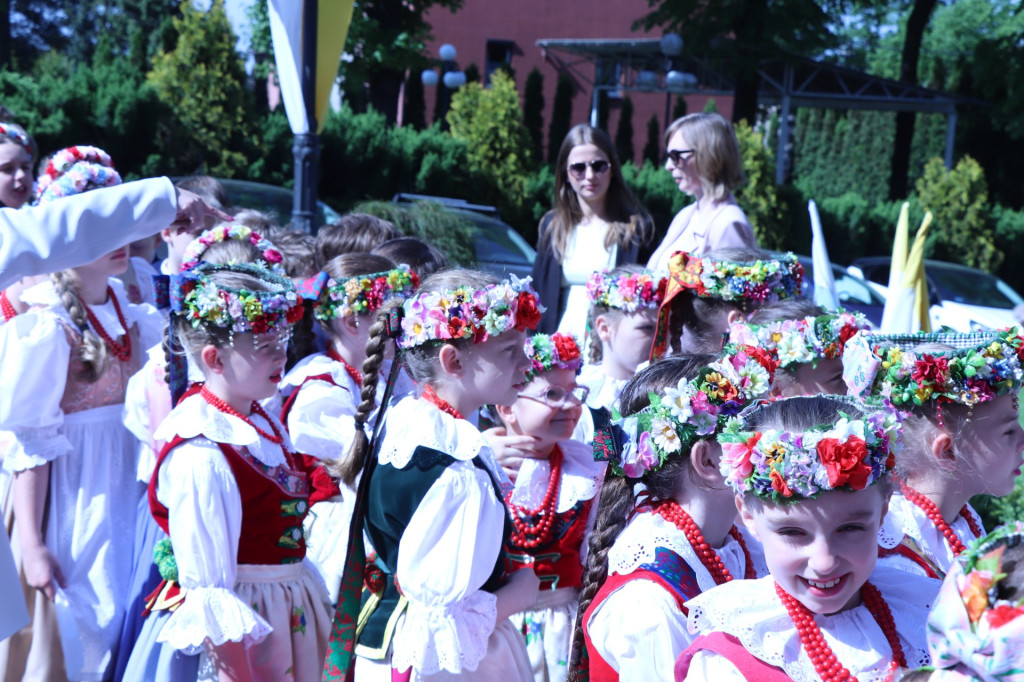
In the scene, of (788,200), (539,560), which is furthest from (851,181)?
(539,560)

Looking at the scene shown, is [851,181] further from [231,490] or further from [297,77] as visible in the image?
[231,490]

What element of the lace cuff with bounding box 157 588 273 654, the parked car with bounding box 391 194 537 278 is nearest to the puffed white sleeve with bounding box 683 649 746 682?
the lace cuff with bounding box 157 588 273 654

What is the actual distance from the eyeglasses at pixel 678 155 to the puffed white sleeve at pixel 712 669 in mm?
3133

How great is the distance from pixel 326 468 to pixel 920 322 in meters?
3.70

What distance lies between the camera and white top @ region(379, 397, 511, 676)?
2.50 metres

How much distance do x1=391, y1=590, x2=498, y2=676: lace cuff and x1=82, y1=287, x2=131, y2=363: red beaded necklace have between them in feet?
6.46

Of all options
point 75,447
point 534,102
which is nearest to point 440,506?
point 75,447

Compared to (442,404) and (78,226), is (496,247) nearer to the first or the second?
(442,404)

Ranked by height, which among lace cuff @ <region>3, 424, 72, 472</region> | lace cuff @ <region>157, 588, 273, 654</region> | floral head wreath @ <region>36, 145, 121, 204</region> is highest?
floral head wreath @ <region>36, 145, 121, 204</region>

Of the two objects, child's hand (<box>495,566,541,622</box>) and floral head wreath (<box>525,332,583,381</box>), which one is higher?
floral head wreath (<box>525,332,583,381</box>)

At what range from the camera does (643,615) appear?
2213mm

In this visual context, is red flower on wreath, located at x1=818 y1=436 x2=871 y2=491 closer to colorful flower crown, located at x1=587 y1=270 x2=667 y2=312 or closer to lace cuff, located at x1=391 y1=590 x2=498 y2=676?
lace cuff, located at x1=391 y1=590 x2=498 y2=676

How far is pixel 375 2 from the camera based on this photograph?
20.2 metres

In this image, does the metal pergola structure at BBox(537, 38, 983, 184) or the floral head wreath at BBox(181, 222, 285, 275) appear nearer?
the floral head wreath at BBox(181, 222, 285, 275)
